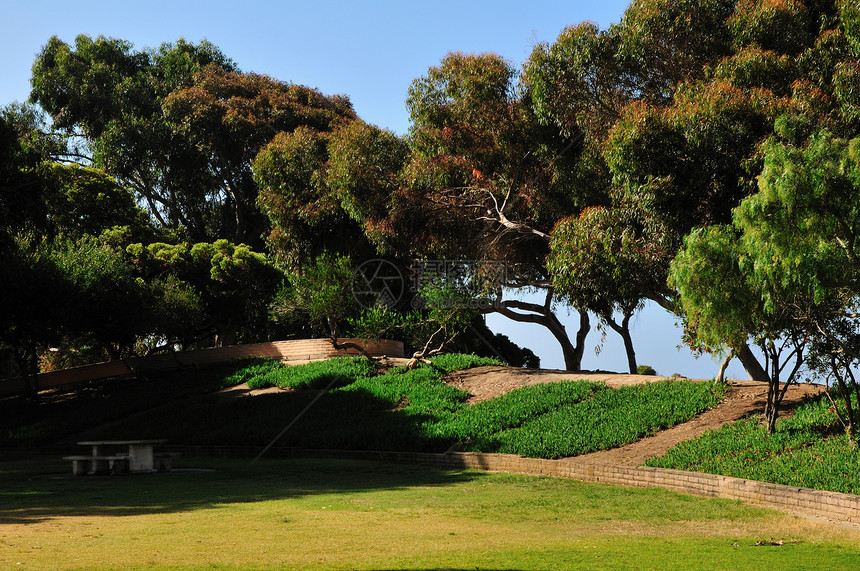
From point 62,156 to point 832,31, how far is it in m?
37.9

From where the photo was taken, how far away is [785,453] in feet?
40.1

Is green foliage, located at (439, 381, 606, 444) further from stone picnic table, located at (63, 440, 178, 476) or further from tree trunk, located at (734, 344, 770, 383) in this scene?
stone picnic table, located at (63, 440, 178, 476)

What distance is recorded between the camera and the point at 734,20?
17094 mm

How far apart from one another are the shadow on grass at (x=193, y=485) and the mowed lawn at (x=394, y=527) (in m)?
0.04

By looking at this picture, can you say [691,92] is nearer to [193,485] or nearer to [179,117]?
[193,485]

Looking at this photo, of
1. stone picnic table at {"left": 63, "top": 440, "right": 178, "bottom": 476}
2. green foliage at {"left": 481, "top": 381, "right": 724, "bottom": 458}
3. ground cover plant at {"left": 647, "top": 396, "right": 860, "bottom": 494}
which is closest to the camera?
ground cover plant at {"left": 647, "top": 396, "right": 860, "bottom": 494}

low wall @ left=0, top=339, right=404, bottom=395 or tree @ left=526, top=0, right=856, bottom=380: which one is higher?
tree @ left=526, top=0, right=856, bottom=380

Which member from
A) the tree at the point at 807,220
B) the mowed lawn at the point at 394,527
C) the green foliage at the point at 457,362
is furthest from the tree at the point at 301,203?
the tree at the point at 807,220

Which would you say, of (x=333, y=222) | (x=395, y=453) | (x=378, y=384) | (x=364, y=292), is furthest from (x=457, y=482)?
(x=333, y=222)

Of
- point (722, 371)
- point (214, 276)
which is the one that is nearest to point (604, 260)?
point (722, 371)

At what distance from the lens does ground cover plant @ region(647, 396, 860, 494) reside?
10.8 metres

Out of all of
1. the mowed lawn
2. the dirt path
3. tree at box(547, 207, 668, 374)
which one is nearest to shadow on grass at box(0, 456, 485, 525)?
the mowed lawn

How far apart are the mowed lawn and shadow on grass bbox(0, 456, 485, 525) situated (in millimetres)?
43

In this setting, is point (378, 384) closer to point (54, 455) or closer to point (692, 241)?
point (54, 455)
